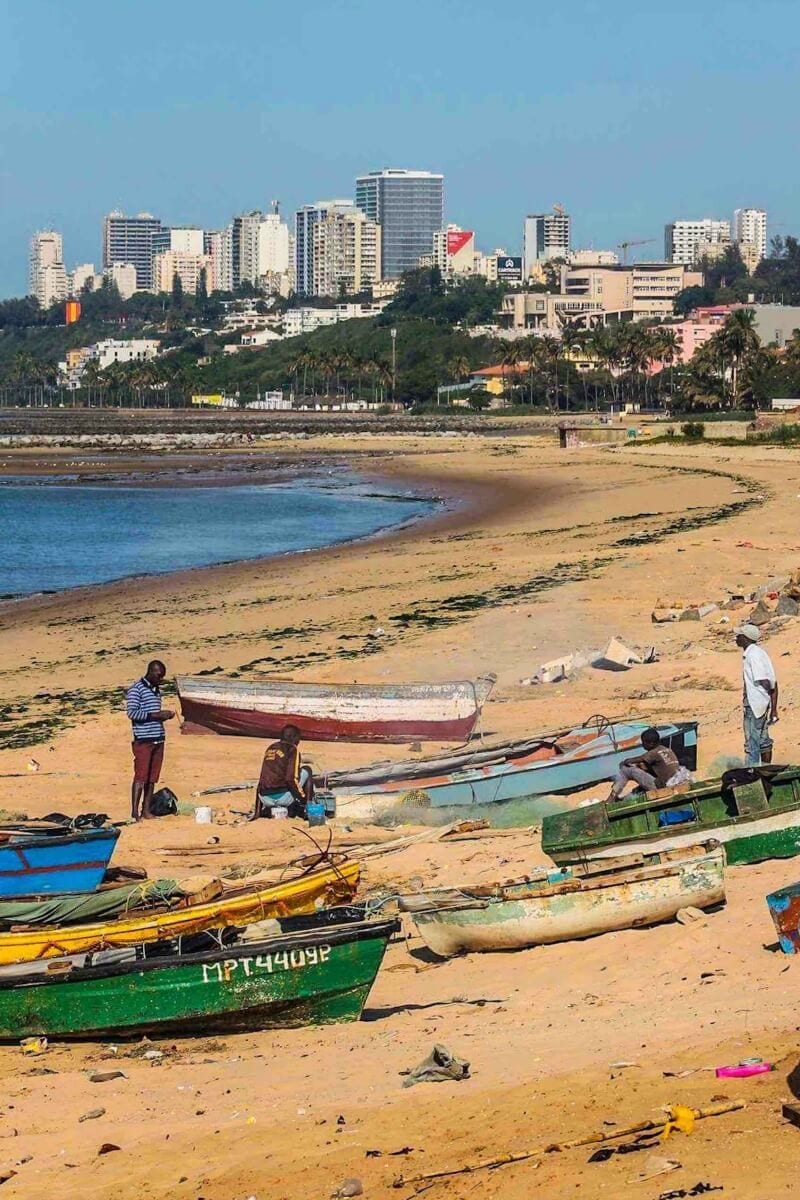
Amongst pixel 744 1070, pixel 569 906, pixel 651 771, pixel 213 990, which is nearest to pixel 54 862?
pixel 213 990

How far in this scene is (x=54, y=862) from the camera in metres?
12.0

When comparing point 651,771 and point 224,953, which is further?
point 651,771

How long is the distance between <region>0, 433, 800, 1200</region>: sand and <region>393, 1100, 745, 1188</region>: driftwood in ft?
0.25

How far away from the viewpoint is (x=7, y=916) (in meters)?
10.5

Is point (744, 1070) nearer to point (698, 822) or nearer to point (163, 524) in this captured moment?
point (698, 822)

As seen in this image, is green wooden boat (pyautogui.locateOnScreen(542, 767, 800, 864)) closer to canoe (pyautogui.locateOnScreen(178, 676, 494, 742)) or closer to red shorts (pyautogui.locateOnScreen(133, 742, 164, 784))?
red shorts (pyautogui.locateOnScreen(133, 742, 164, 784))

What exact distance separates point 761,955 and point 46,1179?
4037 mm

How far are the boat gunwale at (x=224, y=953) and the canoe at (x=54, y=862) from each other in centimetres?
271

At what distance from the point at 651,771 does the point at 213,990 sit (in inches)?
183

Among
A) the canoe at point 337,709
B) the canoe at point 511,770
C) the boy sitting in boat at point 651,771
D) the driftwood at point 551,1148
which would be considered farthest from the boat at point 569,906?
the canoe at point 337,709

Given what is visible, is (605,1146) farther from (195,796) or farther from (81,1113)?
(195,796)

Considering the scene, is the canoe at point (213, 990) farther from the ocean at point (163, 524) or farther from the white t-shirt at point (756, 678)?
the ocean at point (163, 524)

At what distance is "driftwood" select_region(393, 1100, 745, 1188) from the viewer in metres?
6.87

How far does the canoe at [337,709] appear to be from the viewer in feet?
56.3
